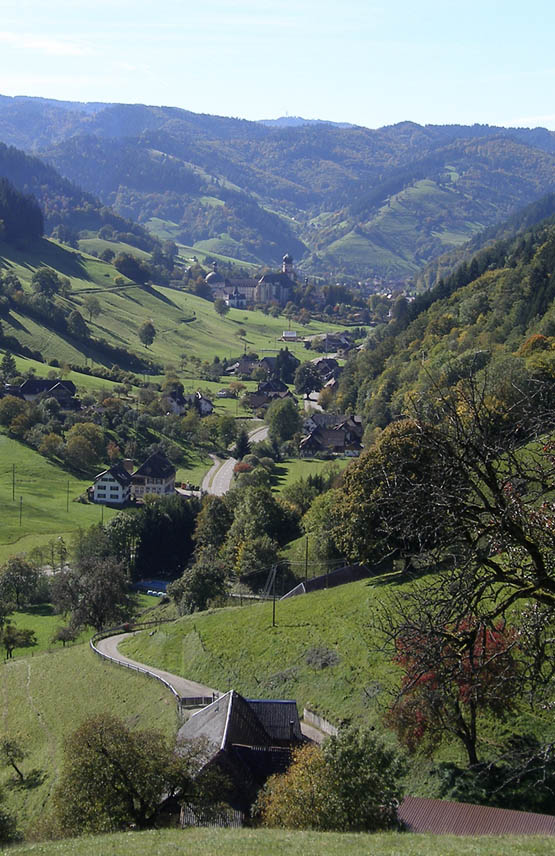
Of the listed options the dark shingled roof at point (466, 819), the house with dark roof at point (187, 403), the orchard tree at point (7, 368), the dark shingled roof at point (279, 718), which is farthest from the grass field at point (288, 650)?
the orchard tree at point (7, 368)

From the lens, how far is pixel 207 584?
5038 cm

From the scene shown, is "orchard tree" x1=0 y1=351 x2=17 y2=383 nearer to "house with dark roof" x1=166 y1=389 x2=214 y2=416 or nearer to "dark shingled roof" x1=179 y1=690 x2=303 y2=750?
"house with dark roof" x1=166 y1=389 x2=214 y2=416

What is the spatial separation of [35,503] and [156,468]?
1356 cm

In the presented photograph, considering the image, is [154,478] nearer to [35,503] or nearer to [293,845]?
[35,503]

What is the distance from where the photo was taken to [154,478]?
84.1 m

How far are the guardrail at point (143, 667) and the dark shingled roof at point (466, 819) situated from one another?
38.9 ft

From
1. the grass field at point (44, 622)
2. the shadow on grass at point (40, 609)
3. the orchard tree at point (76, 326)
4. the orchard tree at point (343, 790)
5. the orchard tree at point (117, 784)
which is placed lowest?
the shadow on grass at point (40, 609)

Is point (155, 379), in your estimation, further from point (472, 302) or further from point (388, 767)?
point (388, 767)

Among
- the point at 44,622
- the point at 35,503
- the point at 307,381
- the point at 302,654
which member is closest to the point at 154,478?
the point at 35,503

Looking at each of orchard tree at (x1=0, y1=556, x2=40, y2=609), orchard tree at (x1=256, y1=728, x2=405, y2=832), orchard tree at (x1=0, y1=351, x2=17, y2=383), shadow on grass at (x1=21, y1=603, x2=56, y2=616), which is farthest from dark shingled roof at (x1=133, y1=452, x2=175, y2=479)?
orchard tree at (x1=256, y1=728, x2=405, y2=832)

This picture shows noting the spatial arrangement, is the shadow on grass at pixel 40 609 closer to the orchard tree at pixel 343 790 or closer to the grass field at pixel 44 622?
the grass field at pixel 44 622

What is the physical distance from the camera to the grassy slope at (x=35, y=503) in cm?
6938

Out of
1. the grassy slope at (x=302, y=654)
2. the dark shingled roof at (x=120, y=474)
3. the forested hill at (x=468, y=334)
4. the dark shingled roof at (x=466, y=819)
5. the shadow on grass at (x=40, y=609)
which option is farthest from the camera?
the dark shingled roof at (x=120, y=474)

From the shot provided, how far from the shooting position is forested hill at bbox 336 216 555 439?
70.0 meters
